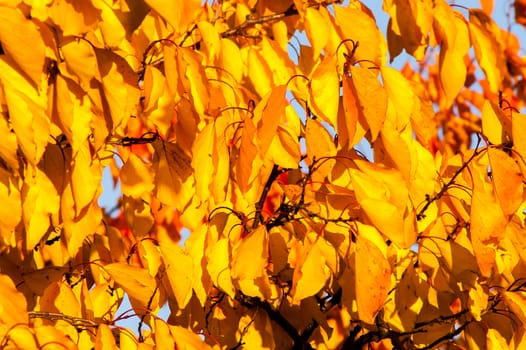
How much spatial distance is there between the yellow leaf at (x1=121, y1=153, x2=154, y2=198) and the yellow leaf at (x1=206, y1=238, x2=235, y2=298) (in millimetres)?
247

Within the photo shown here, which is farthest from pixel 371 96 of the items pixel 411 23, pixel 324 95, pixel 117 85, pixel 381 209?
pixel 411 23

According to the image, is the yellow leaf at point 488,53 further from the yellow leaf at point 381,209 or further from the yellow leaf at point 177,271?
the yellow leaf at point 177,271

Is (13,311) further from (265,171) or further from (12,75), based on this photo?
(265,171)

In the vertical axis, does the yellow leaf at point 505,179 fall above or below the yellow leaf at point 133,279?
above

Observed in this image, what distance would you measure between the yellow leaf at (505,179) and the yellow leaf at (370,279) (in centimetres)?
26

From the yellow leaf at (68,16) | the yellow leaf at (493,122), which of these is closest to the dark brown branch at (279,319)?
the yellow leaf at (493,122)

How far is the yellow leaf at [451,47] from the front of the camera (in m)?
2.35

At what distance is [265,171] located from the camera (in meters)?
2.18

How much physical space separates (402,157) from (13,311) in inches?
29.2

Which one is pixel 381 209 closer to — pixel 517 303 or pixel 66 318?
pixel 517 303

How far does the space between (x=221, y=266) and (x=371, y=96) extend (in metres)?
0.45

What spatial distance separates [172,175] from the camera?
227cm

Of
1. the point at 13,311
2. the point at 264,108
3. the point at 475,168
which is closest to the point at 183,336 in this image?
the point at 13,311

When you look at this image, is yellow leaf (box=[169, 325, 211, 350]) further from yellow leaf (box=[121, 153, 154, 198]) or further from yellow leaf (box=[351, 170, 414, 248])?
yellow leaf (box=[121, 153, 154, 198])
